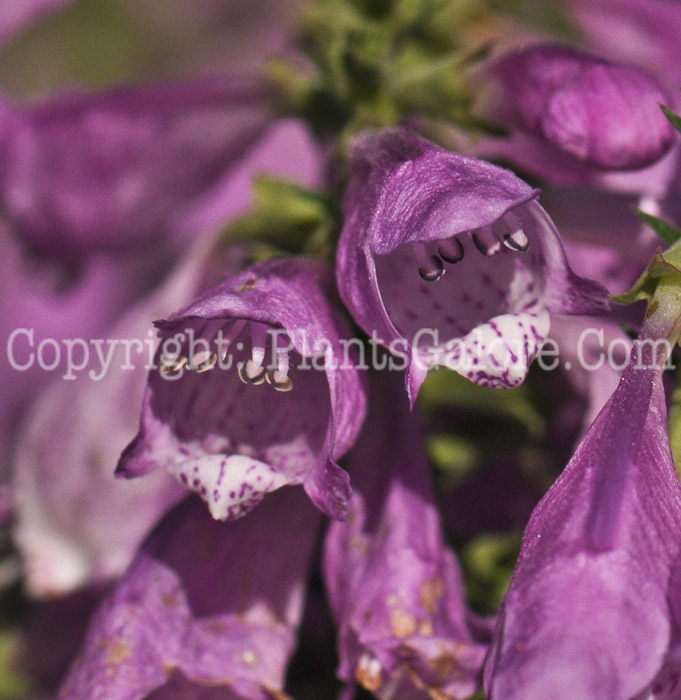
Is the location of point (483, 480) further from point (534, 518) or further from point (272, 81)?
point (272, 81)

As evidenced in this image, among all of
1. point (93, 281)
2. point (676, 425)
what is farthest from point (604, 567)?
point (93, 281)

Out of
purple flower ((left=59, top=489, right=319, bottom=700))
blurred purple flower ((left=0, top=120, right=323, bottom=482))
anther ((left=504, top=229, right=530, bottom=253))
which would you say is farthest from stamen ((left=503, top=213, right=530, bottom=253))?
blurred purple flower ((left=0, top=120, right=323, bottom=482))

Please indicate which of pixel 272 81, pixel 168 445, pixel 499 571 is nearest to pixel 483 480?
pixel 499 571

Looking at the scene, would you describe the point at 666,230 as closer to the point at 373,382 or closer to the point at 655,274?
the point at 655,274

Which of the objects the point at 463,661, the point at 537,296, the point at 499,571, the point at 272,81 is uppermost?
the point at 537,296

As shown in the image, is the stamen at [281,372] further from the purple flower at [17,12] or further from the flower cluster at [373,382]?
the purple flower at [17,12]

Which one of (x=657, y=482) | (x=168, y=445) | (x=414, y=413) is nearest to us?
(x=657, y=482)
